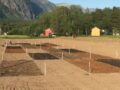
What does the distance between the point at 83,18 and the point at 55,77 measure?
14819cm

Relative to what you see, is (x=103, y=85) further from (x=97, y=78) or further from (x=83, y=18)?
(x=83, y=18)

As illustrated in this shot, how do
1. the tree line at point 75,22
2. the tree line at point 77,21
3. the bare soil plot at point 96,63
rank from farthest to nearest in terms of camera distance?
the tree line at point 77,21
the tree line at point 75,22
the bare soil plot at point 96,63

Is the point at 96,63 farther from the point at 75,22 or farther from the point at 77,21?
Result: the point at 77,21

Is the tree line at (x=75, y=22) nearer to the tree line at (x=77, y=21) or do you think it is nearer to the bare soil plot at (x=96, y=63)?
the tree line at (x=77, y=21)

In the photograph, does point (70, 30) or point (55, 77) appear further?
point (70, 30)

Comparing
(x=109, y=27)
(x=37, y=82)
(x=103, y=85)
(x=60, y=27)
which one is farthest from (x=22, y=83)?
(x=109, y=27)

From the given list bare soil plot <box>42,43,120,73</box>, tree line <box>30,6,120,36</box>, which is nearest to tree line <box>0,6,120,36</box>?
tree line <box>30,6,120,36</box>

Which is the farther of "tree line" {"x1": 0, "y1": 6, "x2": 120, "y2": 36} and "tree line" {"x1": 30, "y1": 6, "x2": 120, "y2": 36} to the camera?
"tree line" {"x1": 30, "y1": 6, "x2": 120, "y2": 36}

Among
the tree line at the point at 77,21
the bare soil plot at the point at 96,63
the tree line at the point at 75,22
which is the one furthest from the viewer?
the tree line at the point at 77,21

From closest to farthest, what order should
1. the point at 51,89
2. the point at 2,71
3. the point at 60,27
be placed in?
the point at 51,89 → the point at 2,71 → the point at 60,27

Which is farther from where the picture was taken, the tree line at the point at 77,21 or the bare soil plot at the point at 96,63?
the tree line at the point at 77,21

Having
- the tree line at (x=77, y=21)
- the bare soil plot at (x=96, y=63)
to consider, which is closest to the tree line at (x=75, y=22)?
the tree line at (x=77, y=21)

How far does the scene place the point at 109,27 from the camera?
172500 millimetres

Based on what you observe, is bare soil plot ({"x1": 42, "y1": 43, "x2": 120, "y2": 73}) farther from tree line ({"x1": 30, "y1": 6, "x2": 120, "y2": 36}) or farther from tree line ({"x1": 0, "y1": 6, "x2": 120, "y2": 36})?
tree line ({"x1": 30, "y1": 6, "x2": 120, "y2": 36})
